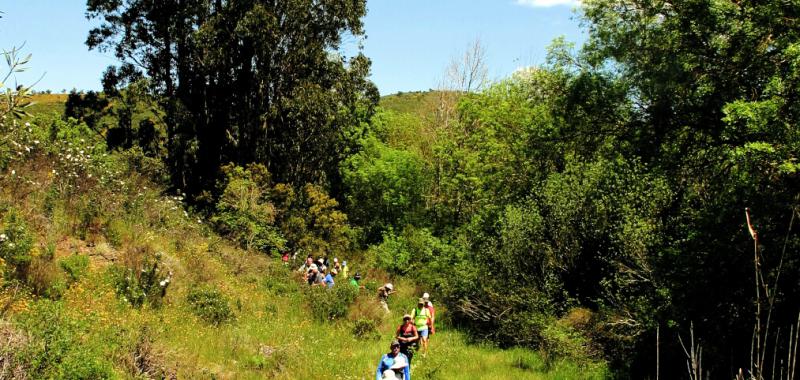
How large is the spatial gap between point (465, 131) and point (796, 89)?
70.8ft

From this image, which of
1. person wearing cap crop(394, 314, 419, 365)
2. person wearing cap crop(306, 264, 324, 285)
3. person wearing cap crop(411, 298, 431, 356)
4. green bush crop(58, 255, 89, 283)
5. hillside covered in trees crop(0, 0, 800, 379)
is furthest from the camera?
person wearing cap crop(306, 264, 324, 285)

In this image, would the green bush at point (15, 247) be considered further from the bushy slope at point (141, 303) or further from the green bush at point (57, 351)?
the green bush at point (57, 351)

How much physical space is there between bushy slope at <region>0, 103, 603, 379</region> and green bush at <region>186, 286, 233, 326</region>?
3 cm

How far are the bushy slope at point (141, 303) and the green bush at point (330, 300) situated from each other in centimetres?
12

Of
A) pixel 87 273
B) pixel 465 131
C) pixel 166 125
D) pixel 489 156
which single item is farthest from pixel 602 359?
pixel 166 125

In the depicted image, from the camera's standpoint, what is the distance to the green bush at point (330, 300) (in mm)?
16516

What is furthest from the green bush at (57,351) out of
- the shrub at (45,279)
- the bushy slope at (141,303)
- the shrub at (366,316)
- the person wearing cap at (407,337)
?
the shrub at (366,316)

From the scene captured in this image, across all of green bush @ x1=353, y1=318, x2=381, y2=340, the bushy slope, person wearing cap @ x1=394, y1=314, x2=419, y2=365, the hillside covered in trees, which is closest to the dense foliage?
the hillside covered in trees

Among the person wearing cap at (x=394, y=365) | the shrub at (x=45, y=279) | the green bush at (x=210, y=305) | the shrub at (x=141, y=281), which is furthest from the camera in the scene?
the green bush at (x=210, y=305)

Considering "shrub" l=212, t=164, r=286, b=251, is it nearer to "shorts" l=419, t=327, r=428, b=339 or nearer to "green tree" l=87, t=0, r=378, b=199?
"green tree" l=87, t=0, r=378, b=199

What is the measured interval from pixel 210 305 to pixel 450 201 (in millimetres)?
18310

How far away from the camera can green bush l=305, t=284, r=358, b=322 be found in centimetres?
1652

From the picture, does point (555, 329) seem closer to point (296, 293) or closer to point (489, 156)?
point (296, 293)

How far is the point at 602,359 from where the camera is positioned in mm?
13633
